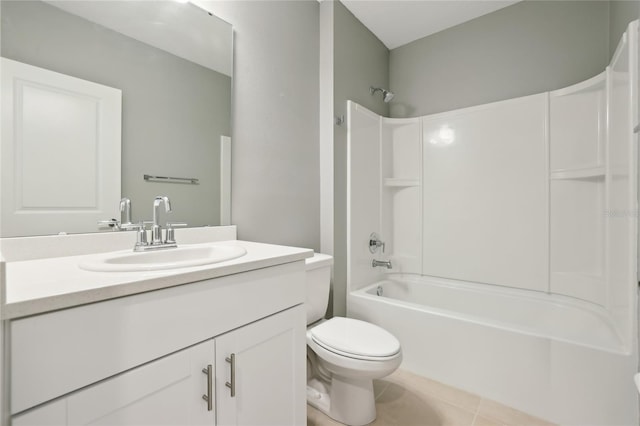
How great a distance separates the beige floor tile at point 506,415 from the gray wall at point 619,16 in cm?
199

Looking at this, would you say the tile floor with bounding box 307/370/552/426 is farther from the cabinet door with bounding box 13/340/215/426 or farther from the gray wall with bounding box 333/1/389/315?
the cabinet door with bounding box 13/340/215/426

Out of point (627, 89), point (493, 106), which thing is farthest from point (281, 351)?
point (493, 106)

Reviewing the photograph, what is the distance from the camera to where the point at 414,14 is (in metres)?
2.22

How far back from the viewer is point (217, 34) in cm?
148

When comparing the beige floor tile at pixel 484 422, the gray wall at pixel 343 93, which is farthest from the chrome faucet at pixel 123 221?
the beige floor tile at pixel 484 422

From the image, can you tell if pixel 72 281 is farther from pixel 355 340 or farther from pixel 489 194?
pixel 489 194

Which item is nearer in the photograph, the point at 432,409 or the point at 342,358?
the point at 342,358

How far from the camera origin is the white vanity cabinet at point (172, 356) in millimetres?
567

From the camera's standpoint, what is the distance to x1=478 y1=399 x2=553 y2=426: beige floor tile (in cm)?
143

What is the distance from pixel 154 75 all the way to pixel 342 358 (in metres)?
1.54

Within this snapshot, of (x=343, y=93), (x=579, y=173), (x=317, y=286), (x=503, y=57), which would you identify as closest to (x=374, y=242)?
(x=317, y=286)

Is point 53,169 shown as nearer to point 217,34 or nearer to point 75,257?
point 75,257

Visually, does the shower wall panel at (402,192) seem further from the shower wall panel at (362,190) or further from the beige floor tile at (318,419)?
the beige floor tile at (318,419)

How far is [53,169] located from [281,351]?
3.37 ft
